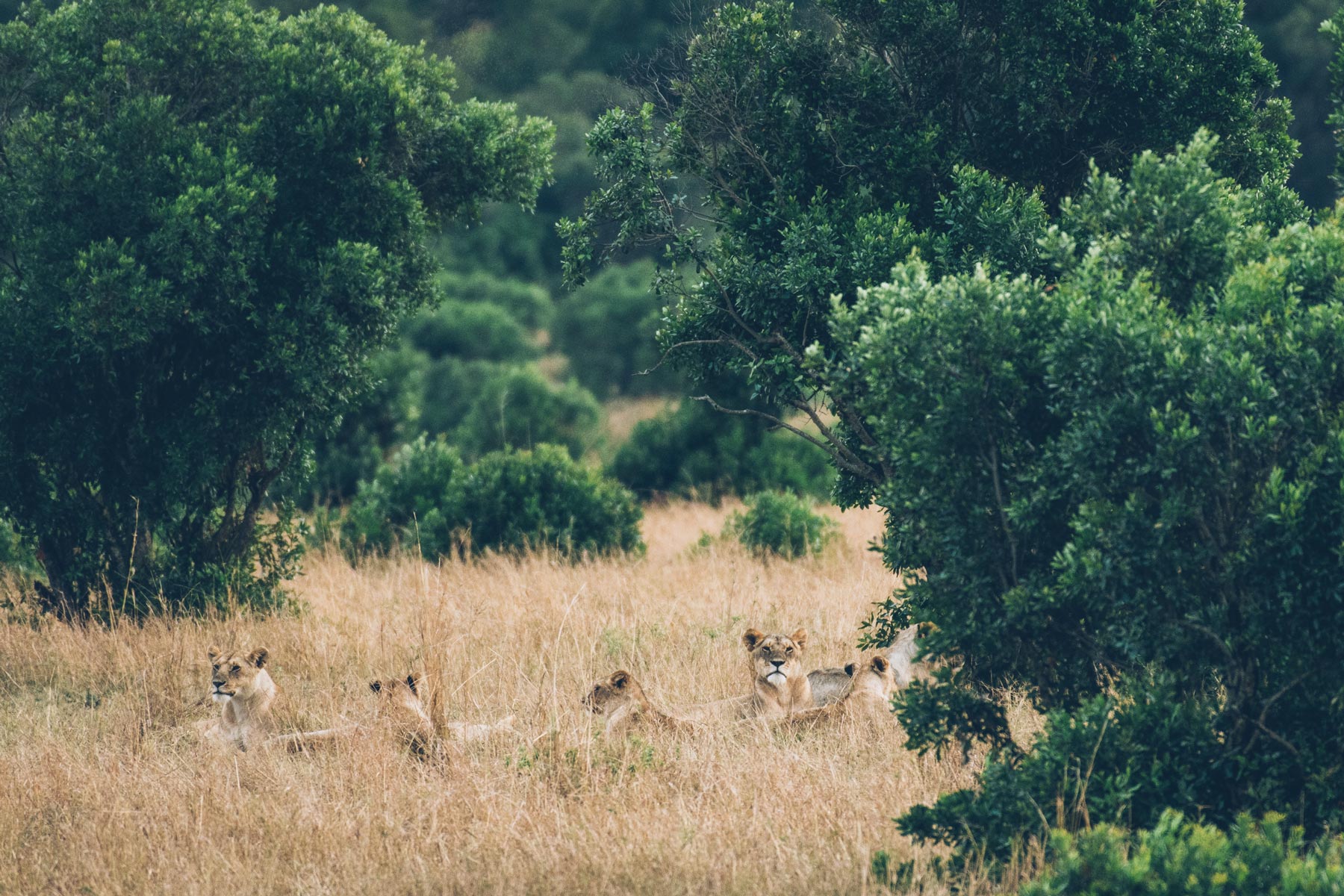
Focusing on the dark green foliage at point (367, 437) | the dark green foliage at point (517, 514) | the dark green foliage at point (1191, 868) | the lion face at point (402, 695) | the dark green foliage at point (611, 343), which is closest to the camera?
the dark green foliage at point (1191, 868)

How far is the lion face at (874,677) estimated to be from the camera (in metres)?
8.03

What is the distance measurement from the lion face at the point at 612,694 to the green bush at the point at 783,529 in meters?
6.37

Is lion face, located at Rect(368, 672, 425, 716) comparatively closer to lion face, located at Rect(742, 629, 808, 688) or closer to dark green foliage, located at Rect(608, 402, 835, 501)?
lion face, located at Rect(742, 629, 808, 688)

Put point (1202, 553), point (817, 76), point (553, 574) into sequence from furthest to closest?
1. point (553, 574)
2. point (817, 76)
3. point (1202, 553)

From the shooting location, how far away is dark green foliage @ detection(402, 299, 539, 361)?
4138 centimetres

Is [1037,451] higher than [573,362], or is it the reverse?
[573,362]

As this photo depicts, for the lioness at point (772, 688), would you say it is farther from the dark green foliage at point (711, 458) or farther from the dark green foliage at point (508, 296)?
the dark green foliage at point (508, 296)

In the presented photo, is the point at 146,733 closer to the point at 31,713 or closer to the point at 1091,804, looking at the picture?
the point at 31,713

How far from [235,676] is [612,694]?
2416 mm

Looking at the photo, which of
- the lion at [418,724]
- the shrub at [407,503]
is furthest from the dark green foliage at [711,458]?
the lion at [418,724]

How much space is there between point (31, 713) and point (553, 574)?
503 centimetres

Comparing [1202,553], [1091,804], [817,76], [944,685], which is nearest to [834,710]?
[944,685]

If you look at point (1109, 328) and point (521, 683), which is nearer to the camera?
point (1109, 328)

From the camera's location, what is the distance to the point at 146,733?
7.96 meters
